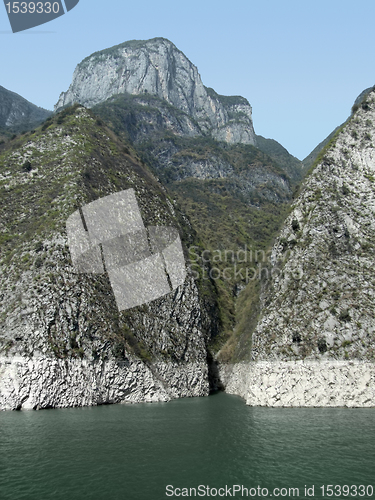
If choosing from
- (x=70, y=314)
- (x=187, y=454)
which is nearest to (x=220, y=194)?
(x=70, y=314)

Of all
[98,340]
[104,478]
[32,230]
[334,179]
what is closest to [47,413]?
[98,340]

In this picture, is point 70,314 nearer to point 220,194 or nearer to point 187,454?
point 187,454

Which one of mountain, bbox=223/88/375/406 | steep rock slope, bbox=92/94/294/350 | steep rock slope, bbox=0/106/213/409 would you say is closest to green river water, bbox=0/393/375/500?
mountain, bbox=223/88/375/406

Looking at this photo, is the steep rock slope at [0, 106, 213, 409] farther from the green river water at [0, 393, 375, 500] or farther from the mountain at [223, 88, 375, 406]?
the mountain at [223, 88, 375, 406]

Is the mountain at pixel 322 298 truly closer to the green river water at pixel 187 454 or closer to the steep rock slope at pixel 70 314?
the green river water at pixel 187 454

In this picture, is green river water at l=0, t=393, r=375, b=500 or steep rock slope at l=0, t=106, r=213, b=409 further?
steep rock slope at l=0, t=106, r=213, b=409
